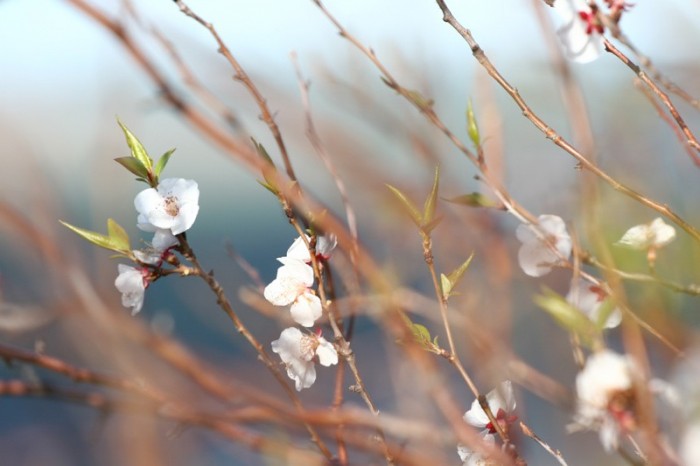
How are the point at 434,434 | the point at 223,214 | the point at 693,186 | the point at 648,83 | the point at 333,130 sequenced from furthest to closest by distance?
the point at 223,214 < the point at 333,130 < the point at 693,186 < the point at 648,83 < the point at 434,434

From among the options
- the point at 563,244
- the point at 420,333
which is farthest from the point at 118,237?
the point at 563,244

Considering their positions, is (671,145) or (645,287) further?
(671,145)

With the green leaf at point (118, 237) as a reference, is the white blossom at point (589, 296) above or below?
above

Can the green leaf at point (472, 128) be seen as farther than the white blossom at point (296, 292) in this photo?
Yes

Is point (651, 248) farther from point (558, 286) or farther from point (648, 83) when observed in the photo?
point (558, 286)

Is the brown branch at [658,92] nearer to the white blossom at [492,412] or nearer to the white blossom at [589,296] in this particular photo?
the white blossom at [589,296]

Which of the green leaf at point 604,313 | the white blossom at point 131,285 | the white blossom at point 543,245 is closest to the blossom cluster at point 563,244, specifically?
the white blossom at point 543,245

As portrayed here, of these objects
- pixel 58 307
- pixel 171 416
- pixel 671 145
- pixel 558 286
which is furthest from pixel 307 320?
pixel 671 145

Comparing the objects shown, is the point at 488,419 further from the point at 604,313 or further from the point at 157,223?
the point at 157,223
